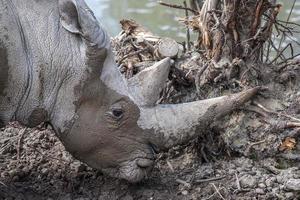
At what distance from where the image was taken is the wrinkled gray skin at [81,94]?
12.8ft

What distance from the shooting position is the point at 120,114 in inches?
→ 160

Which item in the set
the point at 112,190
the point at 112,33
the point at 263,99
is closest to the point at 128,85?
the point at 112,190

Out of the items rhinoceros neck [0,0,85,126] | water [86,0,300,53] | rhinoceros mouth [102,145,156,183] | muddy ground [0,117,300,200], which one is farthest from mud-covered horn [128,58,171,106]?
water [86,0,300,53]

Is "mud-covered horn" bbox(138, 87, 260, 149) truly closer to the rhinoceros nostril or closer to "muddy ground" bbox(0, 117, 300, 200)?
the rhinoceros nostril

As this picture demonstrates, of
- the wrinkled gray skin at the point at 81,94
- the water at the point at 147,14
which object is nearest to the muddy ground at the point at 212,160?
the wrinkled gray skin at the point at 81,94

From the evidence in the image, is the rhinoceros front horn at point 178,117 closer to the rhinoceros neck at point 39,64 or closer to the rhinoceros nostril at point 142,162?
the rhinoceros nostril at point 142,162

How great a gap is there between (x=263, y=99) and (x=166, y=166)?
0.71 m

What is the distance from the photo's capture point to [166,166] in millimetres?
4492

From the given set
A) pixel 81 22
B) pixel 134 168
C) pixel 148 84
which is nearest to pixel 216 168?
pixel 134 168

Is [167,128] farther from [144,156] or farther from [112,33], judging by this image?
[112,33]

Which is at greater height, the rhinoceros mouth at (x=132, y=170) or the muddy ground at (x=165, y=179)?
the rhinoceros mouth at (x=132, y=170)

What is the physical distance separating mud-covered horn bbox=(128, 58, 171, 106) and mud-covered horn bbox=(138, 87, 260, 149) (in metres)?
0.06

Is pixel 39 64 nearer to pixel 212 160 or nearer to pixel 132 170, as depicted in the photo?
pixel 132 170

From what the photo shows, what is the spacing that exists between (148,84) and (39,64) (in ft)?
2.08
